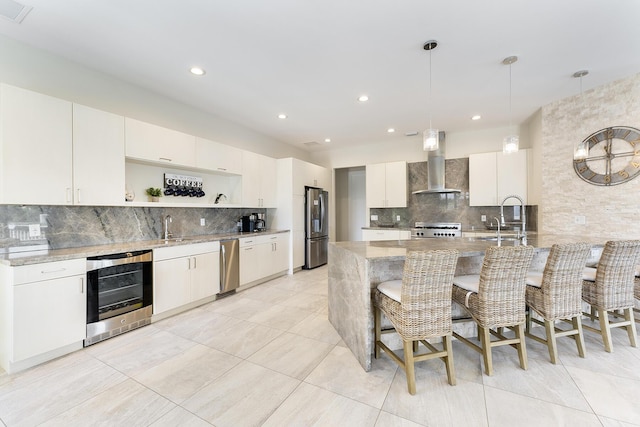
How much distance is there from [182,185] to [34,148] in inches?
65.4

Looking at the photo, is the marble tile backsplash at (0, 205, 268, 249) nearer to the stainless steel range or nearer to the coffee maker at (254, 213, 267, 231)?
the coffee maker at (254, 213, 267, 231)

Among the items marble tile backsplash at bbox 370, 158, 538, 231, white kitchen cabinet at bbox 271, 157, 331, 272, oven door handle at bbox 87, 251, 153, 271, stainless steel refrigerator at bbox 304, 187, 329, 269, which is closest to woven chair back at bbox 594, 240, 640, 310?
marble tile backsplash at bbox 370, 158, 538, 231

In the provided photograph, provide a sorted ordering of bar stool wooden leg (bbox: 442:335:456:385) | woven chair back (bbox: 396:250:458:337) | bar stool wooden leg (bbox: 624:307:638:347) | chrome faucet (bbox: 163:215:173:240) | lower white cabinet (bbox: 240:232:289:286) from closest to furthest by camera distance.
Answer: woven chair back (bbox: 396:250:458:337) → bar stool wooden leg (bbox: 442:335:456:385) → bar stool wooden leg (bbox: 624:307:638:347) → chrome faucet (bbox: 163:215:173:240) → lower white cabinet (bbox: 240:232:289:286)

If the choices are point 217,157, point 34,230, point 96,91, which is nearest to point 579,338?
point 217,157

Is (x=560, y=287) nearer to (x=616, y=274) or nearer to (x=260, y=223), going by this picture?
(x=616, y=274)

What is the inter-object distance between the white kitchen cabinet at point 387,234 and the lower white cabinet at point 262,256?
1737 millimetres

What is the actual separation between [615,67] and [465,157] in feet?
7.94

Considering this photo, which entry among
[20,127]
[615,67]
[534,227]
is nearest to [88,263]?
[20,127]

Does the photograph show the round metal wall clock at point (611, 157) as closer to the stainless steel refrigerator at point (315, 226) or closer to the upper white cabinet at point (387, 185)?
the upper white cabinet at point (387, 185)

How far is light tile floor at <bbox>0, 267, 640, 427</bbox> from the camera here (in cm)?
160

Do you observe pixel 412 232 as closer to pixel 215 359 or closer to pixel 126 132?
pixel 215 359

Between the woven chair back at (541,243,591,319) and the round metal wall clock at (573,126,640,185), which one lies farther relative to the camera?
the round metal wall clock at (573,126,640,185)

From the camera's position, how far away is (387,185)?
5723 mm

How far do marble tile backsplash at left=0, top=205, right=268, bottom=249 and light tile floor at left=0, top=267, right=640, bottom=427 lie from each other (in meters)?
1.13
